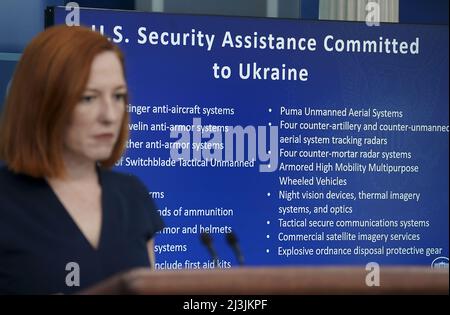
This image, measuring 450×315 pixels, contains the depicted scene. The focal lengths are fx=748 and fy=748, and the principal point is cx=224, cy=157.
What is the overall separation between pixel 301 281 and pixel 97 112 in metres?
0.71

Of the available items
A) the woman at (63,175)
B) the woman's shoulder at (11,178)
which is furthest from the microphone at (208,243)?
the woman's shoulder at (11,178)

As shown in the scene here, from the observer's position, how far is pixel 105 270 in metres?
1.23

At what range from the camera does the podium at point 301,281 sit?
637mm

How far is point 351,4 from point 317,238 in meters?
0.60

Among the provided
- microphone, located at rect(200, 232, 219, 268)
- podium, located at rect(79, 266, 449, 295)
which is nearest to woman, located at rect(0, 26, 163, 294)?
microphone, located at rect(200, 232, 219, 268)

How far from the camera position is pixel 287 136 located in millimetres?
1843

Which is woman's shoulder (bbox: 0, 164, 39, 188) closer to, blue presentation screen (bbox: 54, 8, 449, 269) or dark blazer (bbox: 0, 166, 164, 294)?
dark blazer (bbox: 0, 166, 164, 294)

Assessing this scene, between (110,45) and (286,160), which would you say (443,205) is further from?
(110,45)

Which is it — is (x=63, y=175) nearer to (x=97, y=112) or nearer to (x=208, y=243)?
(x=97, y=112)

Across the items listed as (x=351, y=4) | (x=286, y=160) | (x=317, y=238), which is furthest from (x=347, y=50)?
(x=317, y=238)

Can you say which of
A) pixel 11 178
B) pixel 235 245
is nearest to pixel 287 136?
pixel 235 245

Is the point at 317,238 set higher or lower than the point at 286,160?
lower

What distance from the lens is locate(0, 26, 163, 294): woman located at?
122 cm

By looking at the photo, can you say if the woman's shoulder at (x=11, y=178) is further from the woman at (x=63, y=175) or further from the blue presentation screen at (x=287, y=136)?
the blue presentation screen at (x=287, y=136)
